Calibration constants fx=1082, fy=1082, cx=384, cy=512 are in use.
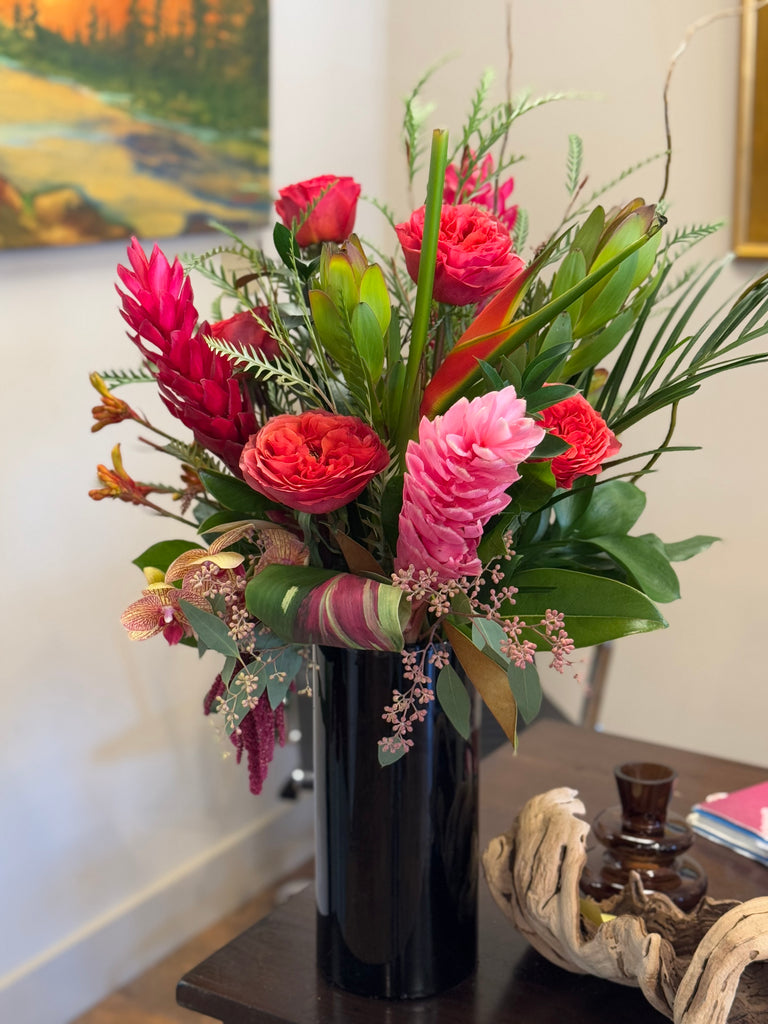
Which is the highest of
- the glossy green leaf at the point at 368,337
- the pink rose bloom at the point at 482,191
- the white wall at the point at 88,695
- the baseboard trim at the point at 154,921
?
the pink rose bloom at the point at 482,191

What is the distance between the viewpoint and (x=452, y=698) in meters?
0.67

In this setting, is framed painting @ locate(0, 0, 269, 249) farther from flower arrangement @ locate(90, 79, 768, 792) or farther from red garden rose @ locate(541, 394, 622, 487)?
red garden rose @ locate(541, 394, 622, 487)

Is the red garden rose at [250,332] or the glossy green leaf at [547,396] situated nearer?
the glossy green leaf at [547,396]

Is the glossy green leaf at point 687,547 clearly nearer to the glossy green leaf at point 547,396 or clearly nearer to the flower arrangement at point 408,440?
the flower arrangement at point 408,440

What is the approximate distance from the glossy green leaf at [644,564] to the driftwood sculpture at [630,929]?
172 millimetres

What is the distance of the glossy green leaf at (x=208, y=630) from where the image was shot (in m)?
0.65

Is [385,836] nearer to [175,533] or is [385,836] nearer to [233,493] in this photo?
[233,493]

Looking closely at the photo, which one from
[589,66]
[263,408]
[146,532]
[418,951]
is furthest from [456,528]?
[589,66]

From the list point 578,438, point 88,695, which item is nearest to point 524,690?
point 578,438

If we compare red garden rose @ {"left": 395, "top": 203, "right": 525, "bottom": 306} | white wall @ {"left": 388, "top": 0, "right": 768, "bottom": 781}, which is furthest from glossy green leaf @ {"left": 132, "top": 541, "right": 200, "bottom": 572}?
white wall @ {"left": 388, "top": 0, "right": 768, "bottom": 781}

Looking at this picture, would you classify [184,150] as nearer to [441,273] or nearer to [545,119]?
[545,119]

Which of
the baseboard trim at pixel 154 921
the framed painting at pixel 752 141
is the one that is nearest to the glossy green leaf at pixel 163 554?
the baseboard trim at pixel 154 921

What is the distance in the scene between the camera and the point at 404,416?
0.68 m

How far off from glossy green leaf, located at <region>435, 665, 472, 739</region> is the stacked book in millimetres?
466
